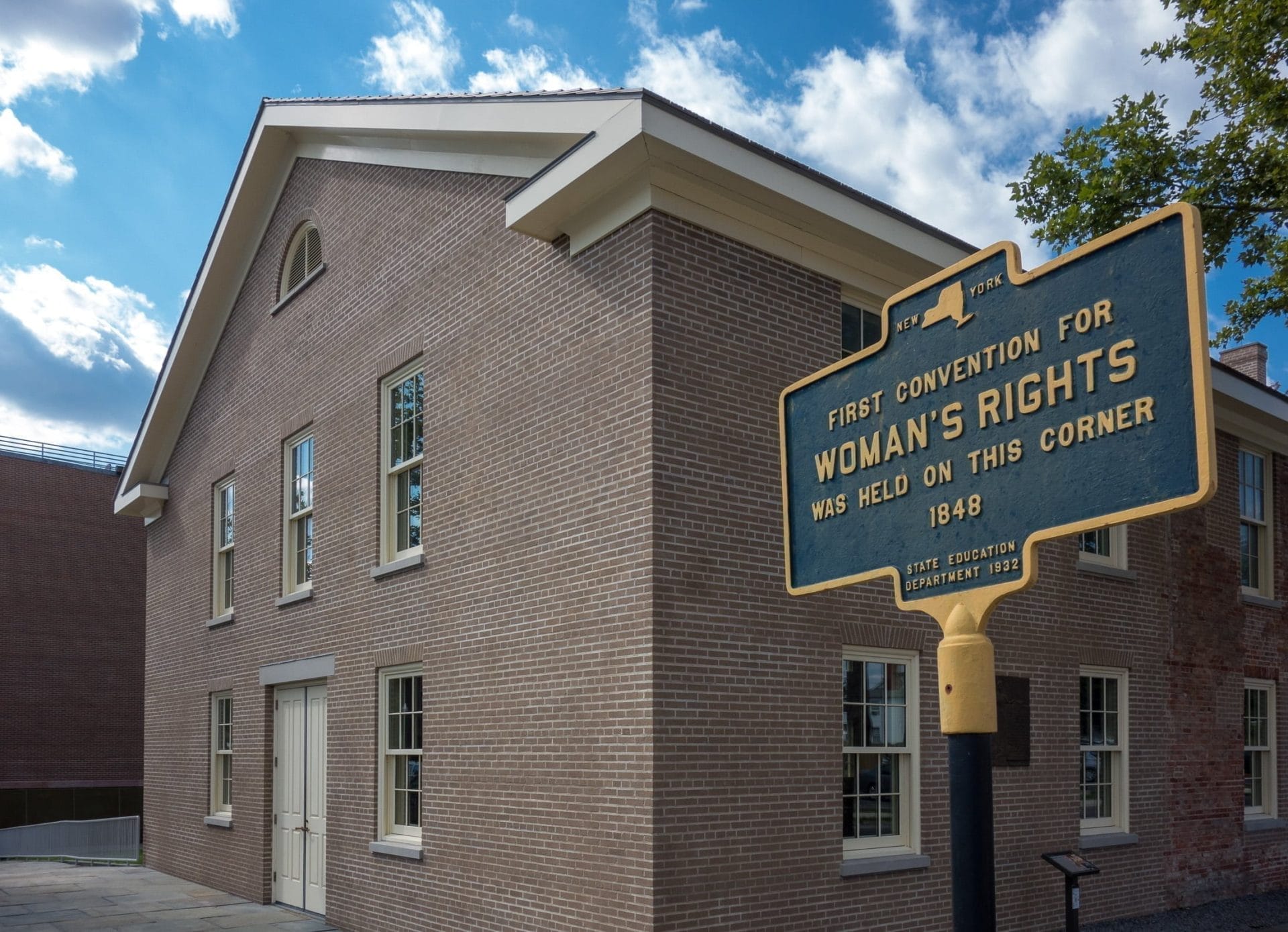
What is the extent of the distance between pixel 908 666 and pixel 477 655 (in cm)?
401

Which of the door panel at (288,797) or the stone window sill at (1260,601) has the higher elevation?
the stone window sill at (1260,601)

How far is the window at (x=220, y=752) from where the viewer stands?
17.6m

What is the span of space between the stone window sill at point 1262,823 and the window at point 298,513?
40.7 ft

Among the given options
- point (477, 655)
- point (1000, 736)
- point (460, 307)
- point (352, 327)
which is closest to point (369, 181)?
point (352, 327)

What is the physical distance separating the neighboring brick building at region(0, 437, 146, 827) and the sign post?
3553cm

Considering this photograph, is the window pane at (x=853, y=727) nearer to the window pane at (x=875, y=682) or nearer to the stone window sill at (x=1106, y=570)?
the window pane at (x=875, y=682)

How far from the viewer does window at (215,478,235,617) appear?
59.2 ft

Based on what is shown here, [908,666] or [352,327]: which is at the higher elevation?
[352,327]

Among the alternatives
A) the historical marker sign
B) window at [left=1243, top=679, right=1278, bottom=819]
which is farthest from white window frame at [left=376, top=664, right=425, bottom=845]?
window at [left=1243, top=679, right=1278, bottom=819]

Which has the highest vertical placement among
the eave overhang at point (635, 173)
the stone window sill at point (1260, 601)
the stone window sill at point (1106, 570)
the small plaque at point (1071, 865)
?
the eave overhang at point (635, 173)

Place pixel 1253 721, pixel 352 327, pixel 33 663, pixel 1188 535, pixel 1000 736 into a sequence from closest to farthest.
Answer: pixel 1000 736
pixel 352 327
pixel 1188 535
pixel 1253 721
pixel 33 663

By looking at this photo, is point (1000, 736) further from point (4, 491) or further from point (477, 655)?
point (4, 491)

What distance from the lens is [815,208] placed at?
9.99 meters

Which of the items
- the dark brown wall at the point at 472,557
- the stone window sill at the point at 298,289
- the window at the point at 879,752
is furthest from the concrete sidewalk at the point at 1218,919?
the stone window sill at the point at 298,289
